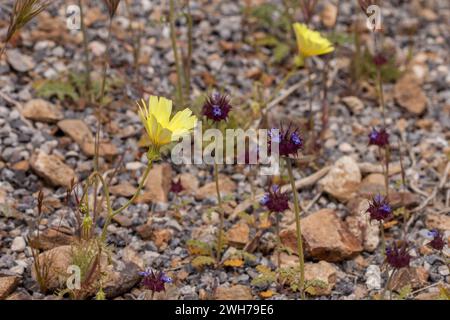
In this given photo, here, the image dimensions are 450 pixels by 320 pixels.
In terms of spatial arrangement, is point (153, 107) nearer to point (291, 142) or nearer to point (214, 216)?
point (291, 142)

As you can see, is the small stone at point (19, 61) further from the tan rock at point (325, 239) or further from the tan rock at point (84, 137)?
the tan rock at point (325, 239)

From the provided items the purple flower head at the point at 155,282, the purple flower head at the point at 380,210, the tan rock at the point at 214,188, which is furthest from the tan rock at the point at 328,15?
the purple flower head at the point at 155,282

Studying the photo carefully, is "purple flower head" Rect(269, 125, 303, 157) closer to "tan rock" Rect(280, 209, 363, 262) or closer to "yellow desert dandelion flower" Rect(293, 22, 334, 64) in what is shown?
"tan rock" Rect(280, 209, 363, 262)

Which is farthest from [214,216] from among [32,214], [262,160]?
[32,214]

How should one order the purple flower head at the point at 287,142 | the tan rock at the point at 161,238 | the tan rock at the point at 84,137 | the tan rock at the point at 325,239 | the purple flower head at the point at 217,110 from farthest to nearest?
the tan rock at the point at 84,137 < the tan rock at the point at 161,238 < the tan rock at the point at 325,239 < the purple flower head at the point at 217,110 < the purple flower head at the point at 287,142

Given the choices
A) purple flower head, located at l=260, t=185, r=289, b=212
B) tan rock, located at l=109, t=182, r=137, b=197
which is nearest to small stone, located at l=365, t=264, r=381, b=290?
purple flower head, located at l=260, t=185, r=289, b=212

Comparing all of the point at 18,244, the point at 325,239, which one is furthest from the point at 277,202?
the point at 18,244
